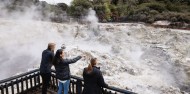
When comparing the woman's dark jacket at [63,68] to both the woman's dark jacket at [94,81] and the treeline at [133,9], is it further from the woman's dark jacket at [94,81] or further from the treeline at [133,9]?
the treeline at [133,9]

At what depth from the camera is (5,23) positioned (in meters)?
20.0

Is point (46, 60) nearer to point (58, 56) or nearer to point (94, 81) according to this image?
point (58, 56)

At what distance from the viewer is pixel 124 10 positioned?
29625 millimetres

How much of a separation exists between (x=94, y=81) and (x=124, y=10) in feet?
83.4

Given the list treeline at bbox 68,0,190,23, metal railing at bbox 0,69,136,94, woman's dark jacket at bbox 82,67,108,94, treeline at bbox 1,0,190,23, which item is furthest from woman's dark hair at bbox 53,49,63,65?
treeline at bbox 68,0,190,23

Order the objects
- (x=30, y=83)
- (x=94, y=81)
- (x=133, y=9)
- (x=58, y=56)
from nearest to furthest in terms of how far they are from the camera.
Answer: (x=94, y=81), (x=58, y=56), (x=30, y=83), (x=133, y=9)

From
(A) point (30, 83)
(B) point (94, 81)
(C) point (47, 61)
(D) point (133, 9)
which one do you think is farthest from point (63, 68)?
(D) point (133, 9)

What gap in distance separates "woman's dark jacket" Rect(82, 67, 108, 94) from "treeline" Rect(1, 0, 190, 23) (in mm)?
20086

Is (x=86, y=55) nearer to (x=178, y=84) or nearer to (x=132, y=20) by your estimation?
(x=178, y=84)

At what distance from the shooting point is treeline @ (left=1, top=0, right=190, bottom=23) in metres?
25.2

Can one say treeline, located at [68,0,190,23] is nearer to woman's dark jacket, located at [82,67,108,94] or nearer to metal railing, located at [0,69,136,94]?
metal railing, located at [0,69,136,94]

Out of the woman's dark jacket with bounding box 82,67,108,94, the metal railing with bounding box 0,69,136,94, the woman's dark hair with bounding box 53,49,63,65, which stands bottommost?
the metal railing with bounding box 0,69,136,94

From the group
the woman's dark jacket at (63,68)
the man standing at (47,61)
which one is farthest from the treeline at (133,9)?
the woman's dark jacket at (63,68)

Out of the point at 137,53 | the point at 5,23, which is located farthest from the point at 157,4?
the point at 5,23
